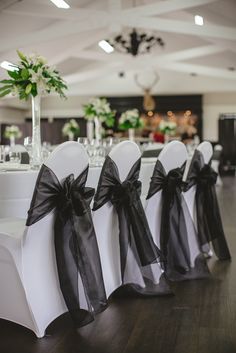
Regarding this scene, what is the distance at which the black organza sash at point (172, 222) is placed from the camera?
3.43 metres

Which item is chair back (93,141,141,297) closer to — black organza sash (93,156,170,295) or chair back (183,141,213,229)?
black organza sash (93,156,170,295)

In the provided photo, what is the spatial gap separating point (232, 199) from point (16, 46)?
5783 mm

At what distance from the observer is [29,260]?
2.40 m

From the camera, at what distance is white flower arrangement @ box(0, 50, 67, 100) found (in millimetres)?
3414

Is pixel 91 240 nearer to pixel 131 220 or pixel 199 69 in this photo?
pixel 131 220

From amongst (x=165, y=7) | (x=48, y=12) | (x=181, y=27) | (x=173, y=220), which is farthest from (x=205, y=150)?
(x=181, y=27)

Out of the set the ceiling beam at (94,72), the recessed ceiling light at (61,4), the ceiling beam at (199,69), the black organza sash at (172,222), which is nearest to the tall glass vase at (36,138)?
the black organza sash at (172,222)

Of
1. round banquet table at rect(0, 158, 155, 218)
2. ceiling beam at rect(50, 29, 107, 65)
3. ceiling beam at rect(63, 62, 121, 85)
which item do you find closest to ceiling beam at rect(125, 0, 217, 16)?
ceiling beam at rect(50, 29, 107, 65)

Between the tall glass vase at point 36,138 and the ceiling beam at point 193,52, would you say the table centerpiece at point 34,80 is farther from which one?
the ceiling beam at point 193,52

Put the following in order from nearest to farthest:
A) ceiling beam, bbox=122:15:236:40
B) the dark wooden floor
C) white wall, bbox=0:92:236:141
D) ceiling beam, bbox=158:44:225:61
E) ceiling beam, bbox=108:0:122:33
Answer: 1. the dark wooden floor
2. ceiling beam, bbox=108:0:122:33
3. ceiling beam, bbox=122:15:236:40
4. ceiling beam, bbox=158:44:225:61
5. white wall, bbox=0:92:236:141

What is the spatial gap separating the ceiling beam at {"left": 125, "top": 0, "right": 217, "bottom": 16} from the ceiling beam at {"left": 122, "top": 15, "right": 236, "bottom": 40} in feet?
0.72

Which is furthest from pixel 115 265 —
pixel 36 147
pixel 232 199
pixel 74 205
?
pixel 232 199

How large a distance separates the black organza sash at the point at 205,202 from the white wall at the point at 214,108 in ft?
50.0

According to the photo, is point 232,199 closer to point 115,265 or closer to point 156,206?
point 156,206
